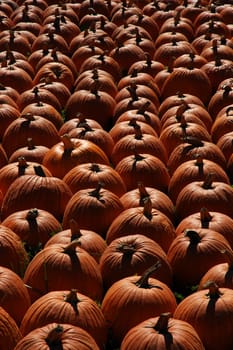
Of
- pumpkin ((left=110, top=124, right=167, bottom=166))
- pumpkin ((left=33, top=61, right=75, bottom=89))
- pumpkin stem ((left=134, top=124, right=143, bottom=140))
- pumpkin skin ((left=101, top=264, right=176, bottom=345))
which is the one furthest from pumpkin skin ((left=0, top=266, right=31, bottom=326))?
pumpkin ((left=33, top=61, right=75, bottom=89))

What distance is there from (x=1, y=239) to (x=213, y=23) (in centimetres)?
590

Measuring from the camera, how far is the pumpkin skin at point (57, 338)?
402 cm

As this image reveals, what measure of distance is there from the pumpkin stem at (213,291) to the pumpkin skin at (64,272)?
78 cm

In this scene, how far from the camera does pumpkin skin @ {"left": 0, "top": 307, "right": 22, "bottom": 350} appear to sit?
4.36m

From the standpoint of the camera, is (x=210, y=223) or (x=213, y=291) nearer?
(x=213, y=291)

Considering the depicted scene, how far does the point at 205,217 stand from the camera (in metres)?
5.56

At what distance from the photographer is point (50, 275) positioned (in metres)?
5.02

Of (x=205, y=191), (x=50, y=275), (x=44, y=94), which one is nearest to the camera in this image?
(x=50, y=275)

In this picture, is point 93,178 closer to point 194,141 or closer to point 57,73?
point 194,141

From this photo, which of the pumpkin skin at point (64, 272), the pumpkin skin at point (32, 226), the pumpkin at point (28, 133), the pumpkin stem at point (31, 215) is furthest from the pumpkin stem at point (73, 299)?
the pumpkin at point (28, 133)

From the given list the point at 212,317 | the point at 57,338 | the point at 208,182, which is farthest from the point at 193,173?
the point at 57,338

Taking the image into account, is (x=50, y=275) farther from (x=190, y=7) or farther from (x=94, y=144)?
(x=190, y=7)

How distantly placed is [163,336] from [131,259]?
0.96 m

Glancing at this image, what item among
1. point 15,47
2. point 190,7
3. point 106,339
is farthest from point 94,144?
point 190,7
